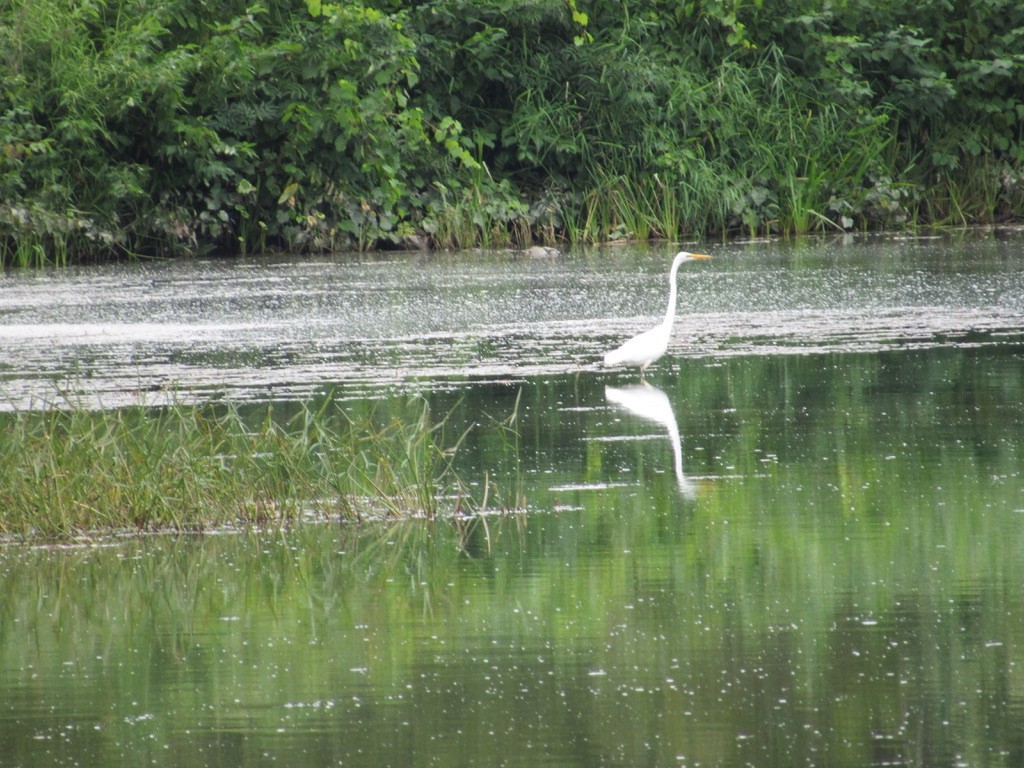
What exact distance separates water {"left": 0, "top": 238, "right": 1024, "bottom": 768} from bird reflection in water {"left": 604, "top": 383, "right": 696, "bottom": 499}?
32mm

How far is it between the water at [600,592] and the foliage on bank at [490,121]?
32.0 ft

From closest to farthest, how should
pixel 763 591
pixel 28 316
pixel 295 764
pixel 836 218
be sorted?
pixel 295 764
pixel 763 591
pixel 28 316
pixel 836 218

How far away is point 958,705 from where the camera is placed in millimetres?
4359

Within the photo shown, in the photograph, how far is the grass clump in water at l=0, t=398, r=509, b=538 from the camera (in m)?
6.75

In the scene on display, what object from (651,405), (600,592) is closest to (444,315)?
(651,405)

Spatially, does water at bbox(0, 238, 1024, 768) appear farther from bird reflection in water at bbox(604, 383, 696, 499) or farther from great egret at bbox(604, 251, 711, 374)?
great egret at bbox(604, 251, 711, 374)

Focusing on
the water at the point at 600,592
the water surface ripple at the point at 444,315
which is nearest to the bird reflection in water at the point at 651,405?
the water at the point at 600,592

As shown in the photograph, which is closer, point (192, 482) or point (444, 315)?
point (192, 482)

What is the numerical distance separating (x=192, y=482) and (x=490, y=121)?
16.6 m

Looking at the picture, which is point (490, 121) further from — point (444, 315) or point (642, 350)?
point (642, 350)

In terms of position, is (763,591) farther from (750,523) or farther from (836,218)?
(836,218)

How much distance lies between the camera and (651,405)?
9.54 meters

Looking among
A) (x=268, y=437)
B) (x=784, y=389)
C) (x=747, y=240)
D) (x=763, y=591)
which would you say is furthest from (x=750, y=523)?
(x=747, y=240)

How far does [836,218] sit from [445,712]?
18922 mm
